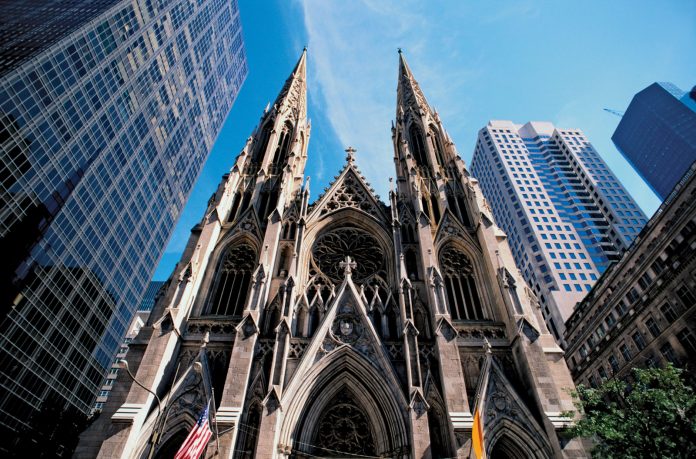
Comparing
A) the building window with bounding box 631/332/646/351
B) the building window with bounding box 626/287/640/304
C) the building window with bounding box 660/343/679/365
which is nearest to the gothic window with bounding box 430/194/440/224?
the building window with bounding box 660/343/679/365

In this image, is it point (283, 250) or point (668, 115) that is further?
point (668, 115)

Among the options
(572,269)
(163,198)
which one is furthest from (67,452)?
(572,269)

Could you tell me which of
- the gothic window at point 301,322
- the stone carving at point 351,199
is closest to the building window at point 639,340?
the stone carving at point 351,199

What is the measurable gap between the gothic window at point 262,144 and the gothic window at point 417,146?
38.3 ft

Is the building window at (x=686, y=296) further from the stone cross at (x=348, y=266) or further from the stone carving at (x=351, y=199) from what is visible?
the stone cross at (x=348, y=266)

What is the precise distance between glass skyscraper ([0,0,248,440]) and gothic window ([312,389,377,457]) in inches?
850

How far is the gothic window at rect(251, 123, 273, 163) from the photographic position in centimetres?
2938

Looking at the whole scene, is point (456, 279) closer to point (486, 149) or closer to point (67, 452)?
point (67, 452)

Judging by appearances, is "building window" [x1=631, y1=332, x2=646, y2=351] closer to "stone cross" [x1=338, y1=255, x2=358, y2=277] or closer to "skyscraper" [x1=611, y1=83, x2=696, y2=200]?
"stone cross" [x1=338, y1=255, x2=358, y2=277]

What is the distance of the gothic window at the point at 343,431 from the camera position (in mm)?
15789

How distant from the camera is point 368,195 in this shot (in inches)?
1035

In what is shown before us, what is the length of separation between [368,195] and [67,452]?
2435 centimetres

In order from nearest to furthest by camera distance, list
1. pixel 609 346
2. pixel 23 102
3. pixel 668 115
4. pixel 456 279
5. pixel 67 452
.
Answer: pixel 456 279 < pixel 67 452 < pixel 23 102 < pixel 609 346 < pixel 668 115

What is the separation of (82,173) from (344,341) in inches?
1028
